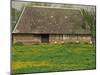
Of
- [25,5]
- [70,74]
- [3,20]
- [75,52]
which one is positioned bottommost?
[70,74]

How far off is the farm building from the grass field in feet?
0.26

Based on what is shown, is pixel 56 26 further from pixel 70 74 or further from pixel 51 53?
pixel 70 74

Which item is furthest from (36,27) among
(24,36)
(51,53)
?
(51,53)

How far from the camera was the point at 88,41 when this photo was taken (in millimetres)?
2844

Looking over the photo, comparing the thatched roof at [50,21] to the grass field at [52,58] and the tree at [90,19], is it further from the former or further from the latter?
the grass field at [52,58]

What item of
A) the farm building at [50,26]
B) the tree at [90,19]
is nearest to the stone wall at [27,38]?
the farm building at [50,26]

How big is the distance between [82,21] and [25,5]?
28.2 inches

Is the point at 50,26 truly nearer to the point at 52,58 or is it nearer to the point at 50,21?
the point at 50,21

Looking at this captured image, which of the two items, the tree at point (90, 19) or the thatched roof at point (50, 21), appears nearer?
the thatched roof at point (50, 21)

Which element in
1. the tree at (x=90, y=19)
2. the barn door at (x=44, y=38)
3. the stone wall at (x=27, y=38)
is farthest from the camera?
the tree at (x=90, y=19)

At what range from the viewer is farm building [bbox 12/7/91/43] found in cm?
260

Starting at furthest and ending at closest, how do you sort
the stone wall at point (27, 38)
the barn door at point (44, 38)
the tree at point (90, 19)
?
the tree at point (90, 19) → the barn door at point (44, 38) → the stone wall at point (27, 38)

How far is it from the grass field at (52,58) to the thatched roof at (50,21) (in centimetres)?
17

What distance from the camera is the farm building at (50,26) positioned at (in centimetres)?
260
